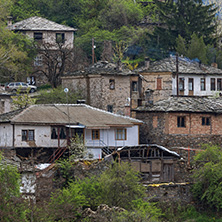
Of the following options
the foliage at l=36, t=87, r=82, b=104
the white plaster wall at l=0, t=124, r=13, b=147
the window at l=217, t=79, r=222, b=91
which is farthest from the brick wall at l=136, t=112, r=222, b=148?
the window at l=217, t=79, r=222, b=91

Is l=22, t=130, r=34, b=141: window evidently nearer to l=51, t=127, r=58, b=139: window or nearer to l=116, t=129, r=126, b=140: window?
l=51, t=127, r=58, b=139: window

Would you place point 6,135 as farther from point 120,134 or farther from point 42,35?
point 42,35

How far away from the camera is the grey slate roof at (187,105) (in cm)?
5803

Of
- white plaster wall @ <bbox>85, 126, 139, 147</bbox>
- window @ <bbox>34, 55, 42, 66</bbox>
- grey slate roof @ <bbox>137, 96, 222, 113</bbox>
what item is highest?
window @ <bbox>34, 55, 42, 66</bbox>

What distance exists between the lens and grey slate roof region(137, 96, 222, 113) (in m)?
58.0

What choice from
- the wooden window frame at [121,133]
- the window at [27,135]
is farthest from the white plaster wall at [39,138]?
the wooden window frame at [121,133]

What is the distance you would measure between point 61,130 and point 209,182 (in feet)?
40.1

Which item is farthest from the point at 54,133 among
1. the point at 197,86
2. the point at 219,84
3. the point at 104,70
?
the point at 219,84

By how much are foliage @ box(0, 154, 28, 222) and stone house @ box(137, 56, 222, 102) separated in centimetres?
2954

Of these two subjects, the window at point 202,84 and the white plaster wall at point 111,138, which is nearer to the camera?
the white plaster wall at point 111,138

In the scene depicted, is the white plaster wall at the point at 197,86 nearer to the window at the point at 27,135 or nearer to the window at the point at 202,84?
the window at the point at 202,84

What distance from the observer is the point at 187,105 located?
58781mm

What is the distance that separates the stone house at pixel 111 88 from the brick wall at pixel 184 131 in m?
7.17

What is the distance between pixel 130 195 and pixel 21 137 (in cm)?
1280
